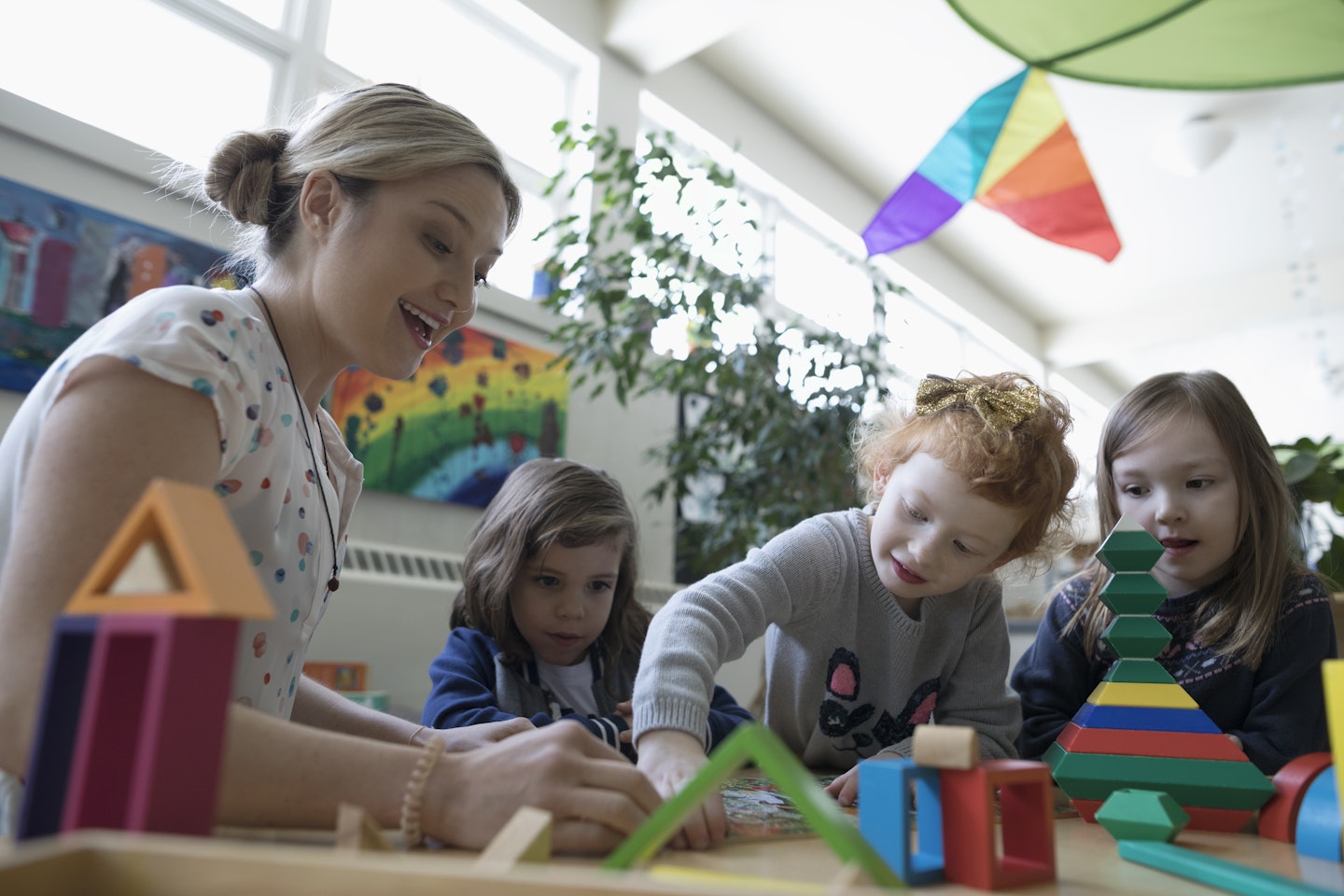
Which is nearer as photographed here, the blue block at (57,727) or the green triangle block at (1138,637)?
the blue block at (57,727)

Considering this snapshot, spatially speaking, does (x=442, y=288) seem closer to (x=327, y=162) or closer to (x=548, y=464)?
(x=327, y=162)

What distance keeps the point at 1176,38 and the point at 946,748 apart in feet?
6.49

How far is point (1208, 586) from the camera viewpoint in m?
1.21

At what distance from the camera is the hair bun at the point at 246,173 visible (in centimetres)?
103

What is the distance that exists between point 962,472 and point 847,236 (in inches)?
190

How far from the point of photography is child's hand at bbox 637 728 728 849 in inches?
23.4

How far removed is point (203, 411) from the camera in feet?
2.20

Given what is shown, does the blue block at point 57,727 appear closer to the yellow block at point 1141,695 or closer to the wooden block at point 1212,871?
the wooden block at point 1212,871

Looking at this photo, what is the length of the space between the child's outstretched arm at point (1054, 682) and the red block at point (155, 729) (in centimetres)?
103

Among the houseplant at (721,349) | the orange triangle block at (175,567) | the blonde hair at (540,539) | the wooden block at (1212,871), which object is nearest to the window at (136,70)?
the houseplant at (721,349)

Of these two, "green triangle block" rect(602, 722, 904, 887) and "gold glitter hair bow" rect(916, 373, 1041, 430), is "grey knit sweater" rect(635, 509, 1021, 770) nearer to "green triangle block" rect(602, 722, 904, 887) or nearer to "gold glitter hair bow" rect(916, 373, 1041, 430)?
Result: "gold glitter hair bow" rect(916, 373, 1041, 430)

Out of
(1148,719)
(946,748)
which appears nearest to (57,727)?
(946,748)

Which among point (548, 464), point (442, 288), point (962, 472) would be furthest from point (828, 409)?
point (442, 288)

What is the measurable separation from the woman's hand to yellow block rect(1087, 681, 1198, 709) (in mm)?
442
